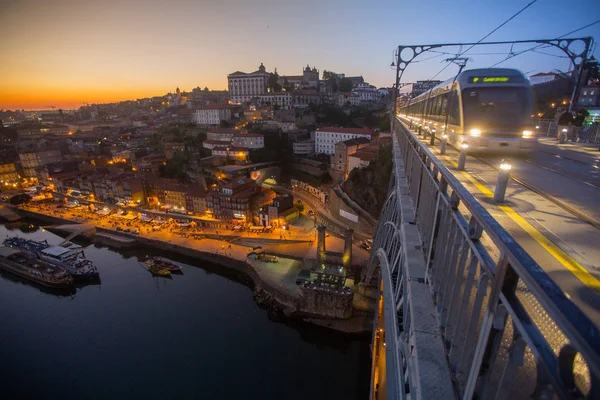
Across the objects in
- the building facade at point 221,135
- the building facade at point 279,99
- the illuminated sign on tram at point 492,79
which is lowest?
the building facade at point 221,135

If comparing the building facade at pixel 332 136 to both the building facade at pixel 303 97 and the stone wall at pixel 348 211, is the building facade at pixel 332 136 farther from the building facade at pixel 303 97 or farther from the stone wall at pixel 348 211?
the building facade at pixel 303 97

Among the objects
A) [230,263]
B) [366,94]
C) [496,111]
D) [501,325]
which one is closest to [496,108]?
[496,111]

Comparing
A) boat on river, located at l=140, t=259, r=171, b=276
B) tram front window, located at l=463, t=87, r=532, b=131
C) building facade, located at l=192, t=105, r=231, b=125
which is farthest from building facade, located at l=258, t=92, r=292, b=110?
tram front window, located at l=463, t=87, r=532, b=131

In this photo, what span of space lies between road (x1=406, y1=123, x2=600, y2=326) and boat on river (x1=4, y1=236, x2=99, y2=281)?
29737mm

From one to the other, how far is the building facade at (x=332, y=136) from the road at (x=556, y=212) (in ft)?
119

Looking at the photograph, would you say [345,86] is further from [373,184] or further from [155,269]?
[155,269]

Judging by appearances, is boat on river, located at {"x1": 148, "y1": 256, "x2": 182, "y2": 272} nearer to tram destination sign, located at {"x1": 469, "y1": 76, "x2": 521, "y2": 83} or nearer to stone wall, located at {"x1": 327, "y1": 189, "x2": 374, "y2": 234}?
stone wall, located at {"x1": 327, "y1": 189, "x2": 374, "y2": 234}

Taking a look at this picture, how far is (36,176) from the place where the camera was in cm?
5109

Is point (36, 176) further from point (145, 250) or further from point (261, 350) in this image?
point (261, 350)

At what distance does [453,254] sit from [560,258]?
748mm

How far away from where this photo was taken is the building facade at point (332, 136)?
41938 millimetres

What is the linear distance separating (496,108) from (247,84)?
83.3 meters

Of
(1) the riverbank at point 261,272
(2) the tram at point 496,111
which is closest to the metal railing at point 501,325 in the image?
(2) the tram at point 496,111

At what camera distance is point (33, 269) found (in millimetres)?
25766
